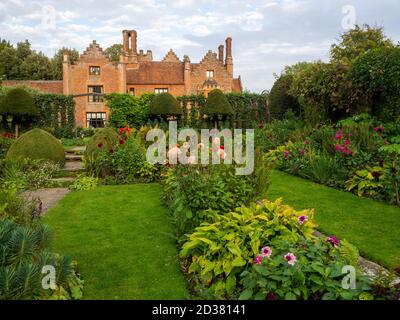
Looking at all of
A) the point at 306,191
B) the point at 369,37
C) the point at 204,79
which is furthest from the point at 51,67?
the point at 306,191

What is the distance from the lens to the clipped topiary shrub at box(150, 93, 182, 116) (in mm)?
21953

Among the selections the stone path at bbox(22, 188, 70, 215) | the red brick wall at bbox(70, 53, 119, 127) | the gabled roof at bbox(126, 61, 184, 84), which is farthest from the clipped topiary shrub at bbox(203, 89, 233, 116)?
the gabled roof at bbox(126, 61, 184, 84)

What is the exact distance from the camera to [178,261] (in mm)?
4207

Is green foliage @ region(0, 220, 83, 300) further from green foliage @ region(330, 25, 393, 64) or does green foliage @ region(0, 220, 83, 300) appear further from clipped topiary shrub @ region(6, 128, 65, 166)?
green foliage @ region(330, 25, 393, 64)

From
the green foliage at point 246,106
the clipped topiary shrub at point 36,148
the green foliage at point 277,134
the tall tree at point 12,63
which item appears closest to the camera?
the clipped topiary shrub at point 36,148

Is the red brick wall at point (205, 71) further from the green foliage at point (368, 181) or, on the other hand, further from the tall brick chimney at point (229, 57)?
the green foliage at point (368, 181)

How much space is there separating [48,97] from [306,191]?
64.3 ft

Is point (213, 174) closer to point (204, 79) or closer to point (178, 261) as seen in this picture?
point (178, 261)

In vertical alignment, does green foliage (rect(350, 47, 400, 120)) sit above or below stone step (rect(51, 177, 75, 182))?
above

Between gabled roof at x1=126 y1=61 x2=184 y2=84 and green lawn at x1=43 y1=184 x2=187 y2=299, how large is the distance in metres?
30.3

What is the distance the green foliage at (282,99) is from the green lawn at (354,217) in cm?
1096

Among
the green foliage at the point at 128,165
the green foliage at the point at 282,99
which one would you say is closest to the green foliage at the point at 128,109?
the green foliage at the point at 282,99

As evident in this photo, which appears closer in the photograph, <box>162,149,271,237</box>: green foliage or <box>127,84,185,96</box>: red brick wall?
<box>162,149,271,237</box>: green foliage

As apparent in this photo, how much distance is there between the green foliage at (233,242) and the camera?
3.31 metres
